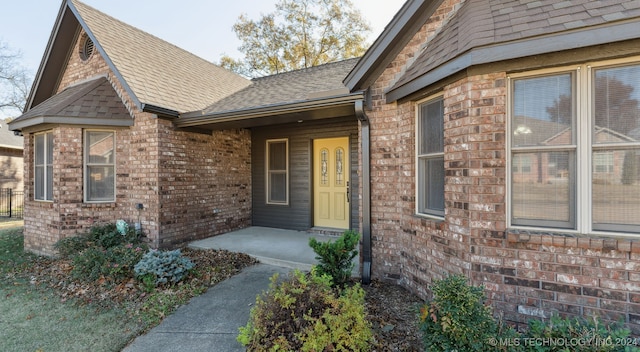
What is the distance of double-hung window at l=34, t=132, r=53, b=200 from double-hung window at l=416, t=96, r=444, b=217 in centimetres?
740

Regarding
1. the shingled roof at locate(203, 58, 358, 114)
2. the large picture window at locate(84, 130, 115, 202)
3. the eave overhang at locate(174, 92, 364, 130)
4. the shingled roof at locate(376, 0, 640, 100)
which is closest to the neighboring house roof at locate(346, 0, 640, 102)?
the shingled roof at locate(376, 0, 640, 100)

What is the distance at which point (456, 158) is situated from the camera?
301 cm

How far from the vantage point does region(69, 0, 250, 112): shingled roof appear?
5688 millimetres

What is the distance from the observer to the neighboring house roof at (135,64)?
223 inches

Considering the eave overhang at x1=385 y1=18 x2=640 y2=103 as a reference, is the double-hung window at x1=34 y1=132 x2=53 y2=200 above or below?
below

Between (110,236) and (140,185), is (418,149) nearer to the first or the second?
(140,185)

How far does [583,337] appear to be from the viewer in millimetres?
2025

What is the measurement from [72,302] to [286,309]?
11.1ft

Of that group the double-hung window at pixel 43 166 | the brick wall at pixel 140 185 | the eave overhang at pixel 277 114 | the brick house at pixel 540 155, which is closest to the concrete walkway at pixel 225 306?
the brick wall at pixel 140 185

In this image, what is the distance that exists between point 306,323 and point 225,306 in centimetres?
163

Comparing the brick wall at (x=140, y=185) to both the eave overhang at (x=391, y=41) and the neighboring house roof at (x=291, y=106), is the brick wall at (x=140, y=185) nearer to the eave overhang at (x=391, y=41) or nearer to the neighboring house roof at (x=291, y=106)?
the neighboring house roof at (x=291, y=106)

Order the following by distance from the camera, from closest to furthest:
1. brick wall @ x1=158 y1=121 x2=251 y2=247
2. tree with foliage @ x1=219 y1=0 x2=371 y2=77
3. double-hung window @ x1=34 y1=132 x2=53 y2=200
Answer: brick wall @ x1=158 y1=121 x2=251 y2=247, double-hung window @ x1=34 y1=132 x2=53 y2=200, tree with foliage @ x1=219 y1=0 x2=371 y2=77

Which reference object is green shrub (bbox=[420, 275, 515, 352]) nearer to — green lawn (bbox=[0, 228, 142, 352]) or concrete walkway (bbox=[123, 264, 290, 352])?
concrete walkway (bbox=[123, 264, 290, 352])

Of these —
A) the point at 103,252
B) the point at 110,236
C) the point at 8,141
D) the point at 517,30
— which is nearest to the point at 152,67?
the point at 110,236
